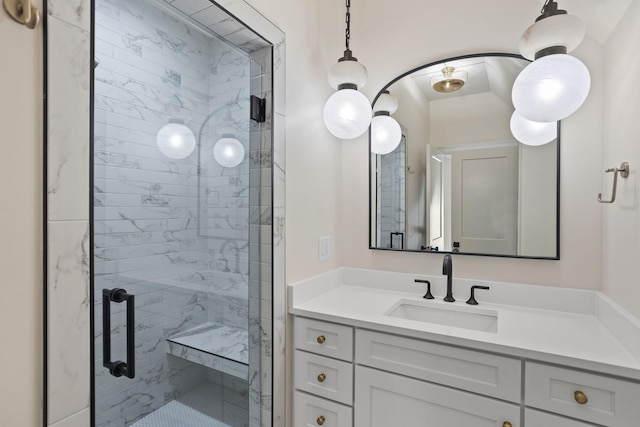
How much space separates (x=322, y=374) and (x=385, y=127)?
133 centimetres

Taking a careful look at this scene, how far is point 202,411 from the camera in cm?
148

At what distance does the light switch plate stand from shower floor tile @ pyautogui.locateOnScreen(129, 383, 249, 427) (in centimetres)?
80

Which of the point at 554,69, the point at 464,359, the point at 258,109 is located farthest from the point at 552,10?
the point at 464,359

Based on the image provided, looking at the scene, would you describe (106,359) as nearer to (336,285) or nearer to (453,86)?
(336,285)

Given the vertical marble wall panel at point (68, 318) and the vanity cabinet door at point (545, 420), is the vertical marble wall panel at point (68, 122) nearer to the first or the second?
the vertical marble wall panel at point (68, 318)

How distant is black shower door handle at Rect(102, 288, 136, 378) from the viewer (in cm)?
96

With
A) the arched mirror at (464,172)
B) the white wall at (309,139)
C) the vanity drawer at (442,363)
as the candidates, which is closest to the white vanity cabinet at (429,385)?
the vanity drawer at (442,363)

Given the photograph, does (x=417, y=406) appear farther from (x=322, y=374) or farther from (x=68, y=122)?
(x=68, y=122)

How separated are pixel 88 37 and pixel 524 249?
1833 mm

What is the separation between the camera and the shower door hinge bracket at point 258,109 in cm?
146

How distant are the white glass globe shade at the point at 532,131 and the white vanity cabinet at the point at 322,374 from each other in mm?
1197

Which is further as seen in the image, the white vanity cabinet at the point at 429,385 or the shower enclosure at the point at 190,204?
the shower enclosure at the point at 190,204

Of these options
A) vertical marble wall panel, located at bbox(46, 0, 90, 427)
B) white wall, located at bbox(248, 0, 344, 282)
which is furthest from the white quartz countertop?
vertical marble wall panel, located at bbox(46, 0, 90, 427)

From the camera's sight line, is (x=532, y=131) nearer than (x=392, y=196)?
Yes
